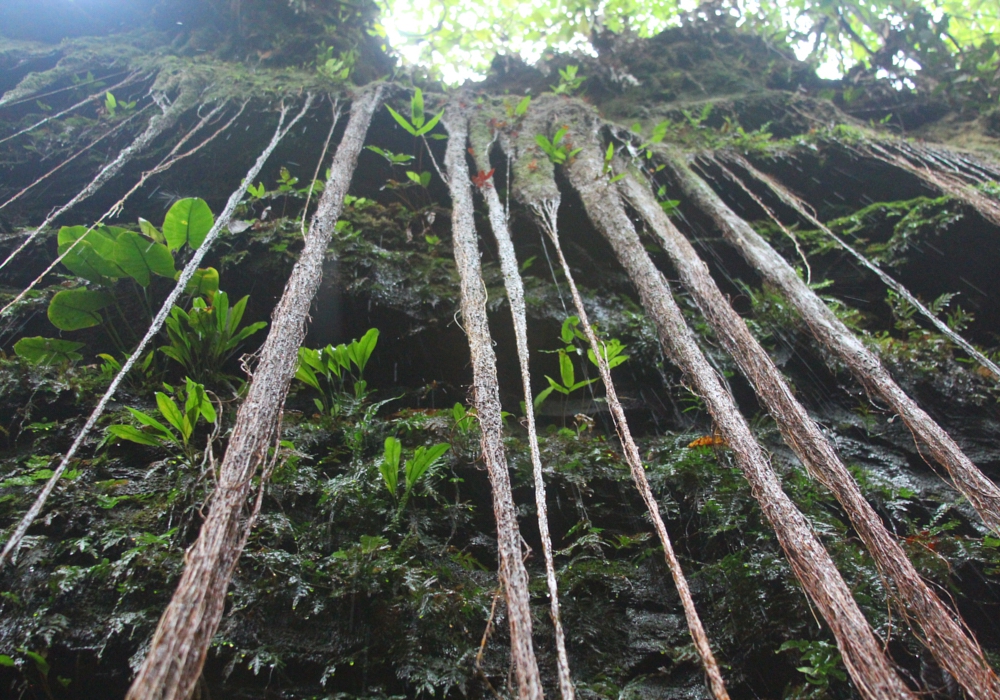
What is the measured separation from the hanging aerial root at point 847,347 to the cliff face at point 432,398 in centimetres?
21

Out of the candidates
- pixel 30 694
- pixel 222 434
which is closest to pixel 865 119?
pixel 222 434

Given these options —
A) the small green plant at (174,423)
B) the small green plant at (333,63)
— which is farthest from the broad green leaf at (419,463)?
the small green plant at (333,63)

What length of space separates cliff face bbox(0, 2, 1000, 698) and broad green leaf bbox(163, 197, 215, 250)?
0.28 metres

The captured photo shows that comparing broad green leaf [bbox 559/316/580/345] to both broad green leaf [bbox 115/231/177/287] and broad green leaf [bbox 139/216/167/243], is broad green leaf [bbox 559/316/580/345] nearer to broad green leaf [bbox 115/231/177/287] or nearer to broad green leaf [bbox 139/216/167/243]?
broad green leaf [bbox 115/231/177/287]

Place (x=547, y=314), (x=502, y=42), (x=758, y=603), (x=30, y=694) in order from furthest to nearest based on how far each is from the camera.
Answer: (x=502, y=42) < (x=547, y=314) < (x=758, y=603) < (x=30, y=694)

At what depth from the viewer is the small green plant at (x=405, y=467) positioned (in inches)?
87.0

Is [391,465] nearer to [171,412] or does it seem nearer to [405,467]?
[405,467]

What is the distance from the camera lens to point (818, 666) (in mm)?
1634

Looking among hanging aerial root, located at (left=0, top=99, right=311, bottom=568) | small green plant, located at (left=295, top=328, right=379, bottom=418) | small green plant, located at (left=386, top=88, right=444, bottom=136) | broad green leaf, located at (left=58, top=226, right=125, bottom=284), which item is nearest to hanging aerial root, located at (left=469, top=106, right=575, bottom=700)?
small green plant, located at (left=386, top=88, right=444, bottom=136)

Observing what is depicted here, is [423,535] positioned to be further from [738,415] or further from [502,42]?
[502,42]

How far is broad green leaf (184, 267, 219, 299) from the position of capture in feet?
9.81

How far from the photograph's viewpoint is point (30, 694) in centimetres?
154

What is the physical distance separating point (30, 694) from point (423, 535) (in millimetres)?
1265

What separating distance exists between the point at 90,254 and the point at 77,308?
0.30 meters
